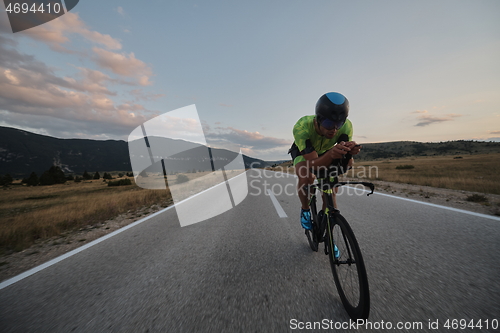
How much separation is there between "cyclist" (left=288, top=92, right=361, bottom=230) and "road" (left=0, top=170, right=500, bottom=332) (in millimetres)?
909

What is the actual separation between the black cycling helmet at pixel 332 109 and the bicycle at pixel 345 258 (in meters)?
0.63

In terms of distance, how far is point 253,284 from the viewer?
2164 mm

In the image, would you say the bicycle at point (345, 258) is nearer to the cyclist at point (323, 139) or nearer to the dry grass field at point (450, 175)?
the cyclist at point (323, 139)

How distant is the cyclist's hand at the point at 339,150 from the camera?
5.79ft

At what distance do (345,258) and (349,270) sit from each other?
11cm

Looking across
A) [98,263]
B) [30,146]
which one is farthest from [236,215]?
[30,146]

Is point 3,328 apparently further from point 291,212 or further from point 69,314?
point 291,212

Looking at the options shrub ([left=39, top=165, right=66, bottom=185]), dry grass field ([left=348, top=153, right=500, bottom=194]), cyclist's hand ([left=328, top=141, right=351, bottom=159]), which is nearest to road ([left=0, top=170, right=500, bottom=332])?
cyclist's hand ([left=328, top=141, right=351, bottom=159])

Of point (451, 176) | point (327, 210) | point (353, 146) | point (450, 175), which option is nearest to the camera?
point (353, 146)

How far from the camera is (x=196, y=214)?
5.67 m

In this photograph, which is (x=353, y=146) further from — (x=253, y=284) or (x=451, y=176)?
(x=451, y=176)

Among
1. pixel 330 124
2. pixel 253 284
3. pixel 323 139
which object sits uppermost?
pixel 330 124

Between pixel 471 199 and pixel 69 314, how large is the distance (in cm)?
Result: 918

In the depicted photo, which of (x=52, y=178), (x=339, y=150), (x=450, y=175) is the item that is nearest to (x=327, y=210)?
(x=339, y=150)
